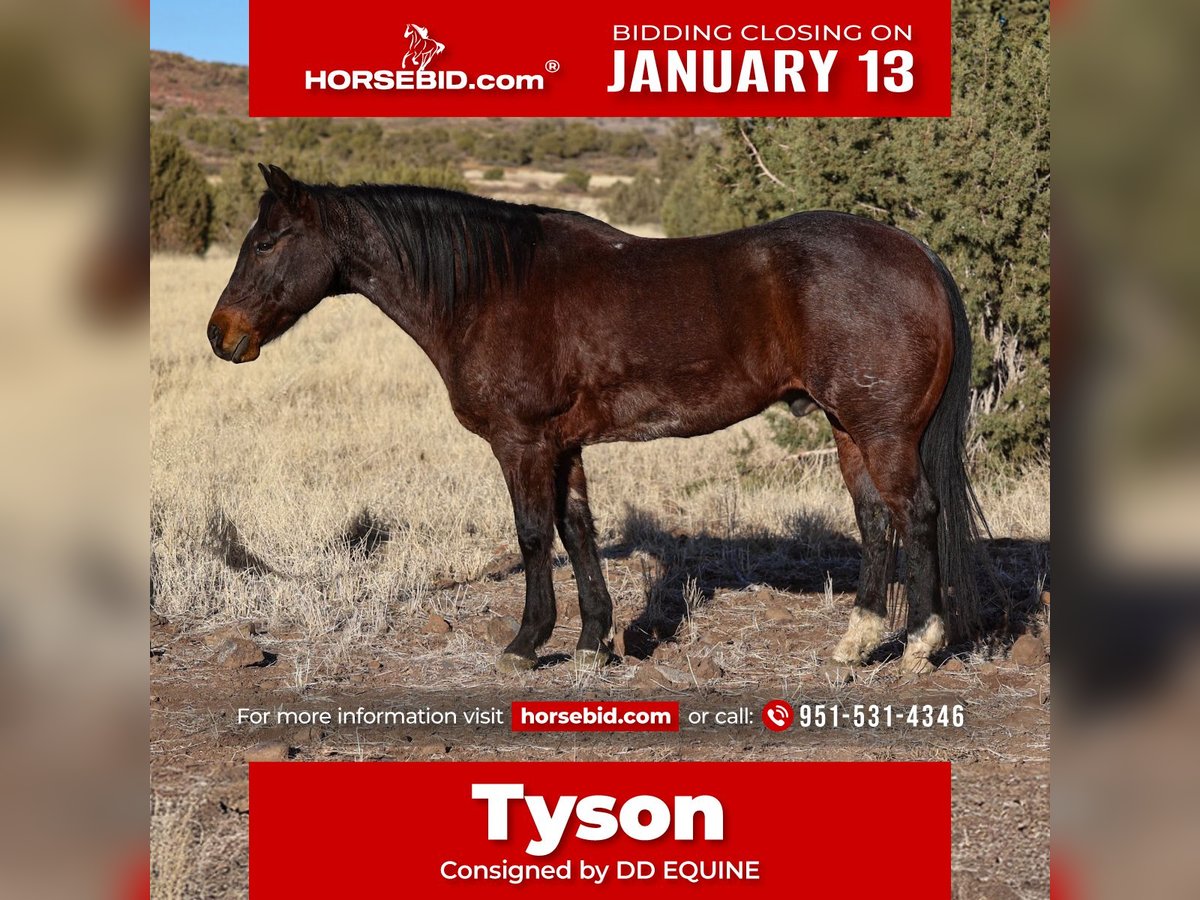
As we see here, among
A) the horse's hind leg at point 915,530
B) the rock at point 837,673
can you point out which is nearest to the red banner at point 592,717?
the rock at point 837,673

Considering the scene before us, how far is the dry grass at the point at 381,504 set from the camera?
22.6ft

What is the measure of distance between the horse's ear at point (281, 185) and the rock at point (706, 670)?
303cm

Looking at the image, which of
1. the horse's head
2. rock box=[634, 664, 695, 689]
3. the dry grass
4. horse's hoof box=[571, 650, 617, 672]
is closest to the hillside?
the dry grass

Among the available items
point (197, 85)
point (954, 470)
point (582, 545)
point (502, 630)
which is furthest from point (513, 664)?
point (197, 85)

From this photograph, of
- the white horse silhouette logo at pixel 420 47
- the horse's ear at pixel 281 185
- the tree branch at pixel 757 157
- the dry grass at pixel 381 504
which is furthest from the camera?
the tree branch at pixel 757 157

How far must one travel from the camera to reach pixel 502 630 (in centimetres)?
628

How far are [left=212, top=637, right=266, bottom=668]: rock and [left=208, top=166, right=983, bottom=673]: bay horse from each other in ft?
4.31

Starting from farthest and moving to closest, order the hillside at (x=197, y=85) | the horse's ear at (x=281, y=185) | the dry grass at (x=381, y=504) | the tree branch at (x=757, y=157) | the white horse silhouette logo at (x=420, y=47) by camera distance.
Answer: the hillside at (x=197, y=85)
the tree branch at (x=757, y=157)
the dry grass at (x=381, y=504)
the horse's ear at (x=281, y=185)
the white horse silhouette logo at (x=420, y=47)

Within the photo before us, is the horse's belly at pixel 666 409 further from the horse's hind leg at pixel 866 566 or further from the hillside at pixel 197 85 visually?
the hillside at pixel 197 85

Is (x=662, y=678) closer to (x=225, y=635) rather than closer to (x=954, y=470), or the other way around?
(x=954, y=470)

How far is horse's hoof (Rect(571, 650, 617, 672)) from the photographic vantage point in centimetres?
568

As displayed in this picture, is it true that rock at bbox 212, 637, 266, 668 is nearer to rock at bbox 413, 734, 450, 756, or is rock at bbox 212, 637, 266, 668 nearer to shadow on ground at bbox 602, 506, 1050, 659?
rock at bbox 413, 734, 450, 756
